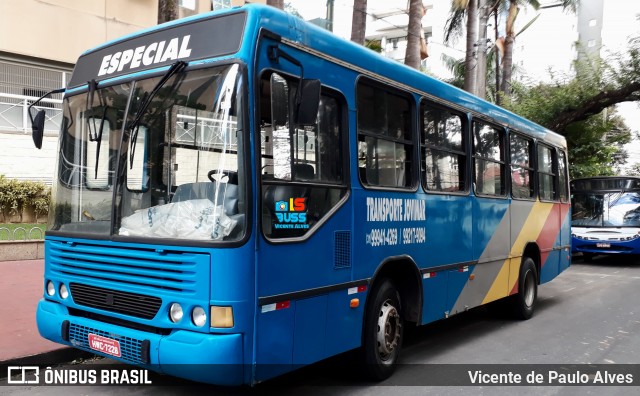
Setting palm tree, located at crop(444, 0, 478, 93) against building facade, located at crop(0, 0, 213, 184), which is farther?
palm tree, located at crop(444, 0, 478, 93)

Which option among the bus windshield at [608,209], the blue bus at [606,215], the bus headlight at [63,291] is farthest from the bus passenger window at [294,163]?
the bus windshield at [608,209]

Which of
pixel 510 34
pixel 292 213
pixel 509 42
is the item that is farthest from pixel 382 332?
pixel 509 42

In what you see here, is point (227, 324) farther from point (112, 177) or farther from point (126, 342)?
point (112, 177)

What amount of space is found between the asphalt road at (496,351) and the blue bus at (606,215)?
17.1 ft

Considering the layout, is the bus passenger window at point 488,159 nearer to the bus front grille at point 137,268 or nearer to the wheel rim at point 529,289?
the wheel rim at point 529,289

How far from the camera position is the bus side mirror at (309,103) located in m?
3.98

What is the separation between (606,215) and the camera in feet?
55.0

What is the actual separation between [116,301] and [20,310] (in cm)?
393

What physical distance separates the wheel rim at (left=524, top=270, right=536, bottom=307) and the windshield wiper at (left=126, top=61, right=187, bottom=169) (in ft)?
21.4

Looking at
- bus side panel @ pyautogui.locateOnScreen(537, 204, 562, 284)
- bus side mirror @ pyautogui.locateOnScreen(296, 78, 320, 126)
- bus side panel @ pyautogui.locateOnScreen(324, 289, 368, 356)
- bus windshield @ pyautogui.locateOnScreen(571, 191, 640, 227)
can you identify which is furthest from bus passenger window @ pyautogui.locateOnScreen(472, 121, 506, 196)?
bus windshield @ pyautogui.locateOnScreen(571, 191, 640, 227)

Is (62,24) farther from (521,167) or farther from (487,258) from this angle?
(487,258)

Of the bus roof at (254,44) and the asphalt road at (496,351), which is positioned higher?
the bus roof at (254,44)

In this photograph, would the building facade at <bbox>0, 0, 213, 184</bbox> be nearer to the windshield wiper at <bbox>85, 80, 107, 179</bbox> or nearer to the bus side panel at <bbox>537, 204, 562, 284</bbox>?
the windshield wiper at <bbox>85, 80, 107, 179</bbox>

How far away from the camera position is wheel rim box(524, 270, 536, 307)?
8.62 m
